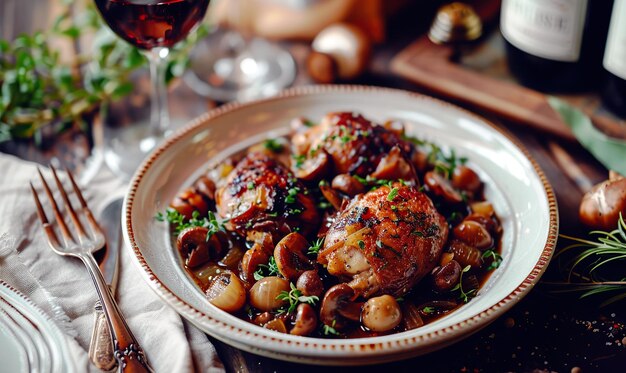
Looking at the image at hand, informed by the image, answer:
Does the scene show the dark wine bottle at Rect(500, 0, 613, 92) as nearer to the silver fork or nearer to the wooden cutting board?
the wooden cutting board

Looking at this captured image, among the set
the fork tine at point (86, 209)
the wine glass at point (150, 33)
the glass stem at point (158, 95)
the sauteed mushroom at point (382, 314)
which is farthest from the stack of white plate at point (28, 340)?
the glass stem at point (158, 95)

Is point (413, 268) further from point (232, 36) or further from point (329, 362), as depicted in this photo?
point (232, 36)

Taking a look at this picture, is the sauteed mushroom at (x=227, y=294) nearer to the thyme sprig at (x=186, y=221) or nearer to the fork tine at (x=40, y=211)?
the thyme sprig at (x=186, y=221)

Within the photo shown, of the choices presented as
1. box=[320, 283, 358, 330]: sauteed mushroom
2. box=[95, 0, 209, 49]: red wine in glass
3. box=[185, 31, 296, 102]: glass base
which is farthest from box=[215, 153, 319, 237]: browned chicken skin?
box=[185, 31, 296, 102]: glass base

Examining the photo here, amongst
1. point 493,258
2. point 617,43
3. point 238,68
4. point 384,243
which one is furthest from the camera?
point 238,68

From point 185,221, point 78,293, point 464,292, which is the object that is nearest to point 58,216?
point 78,293

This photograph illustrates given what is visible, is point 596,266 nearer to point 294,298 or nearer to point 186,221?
point 294,298
